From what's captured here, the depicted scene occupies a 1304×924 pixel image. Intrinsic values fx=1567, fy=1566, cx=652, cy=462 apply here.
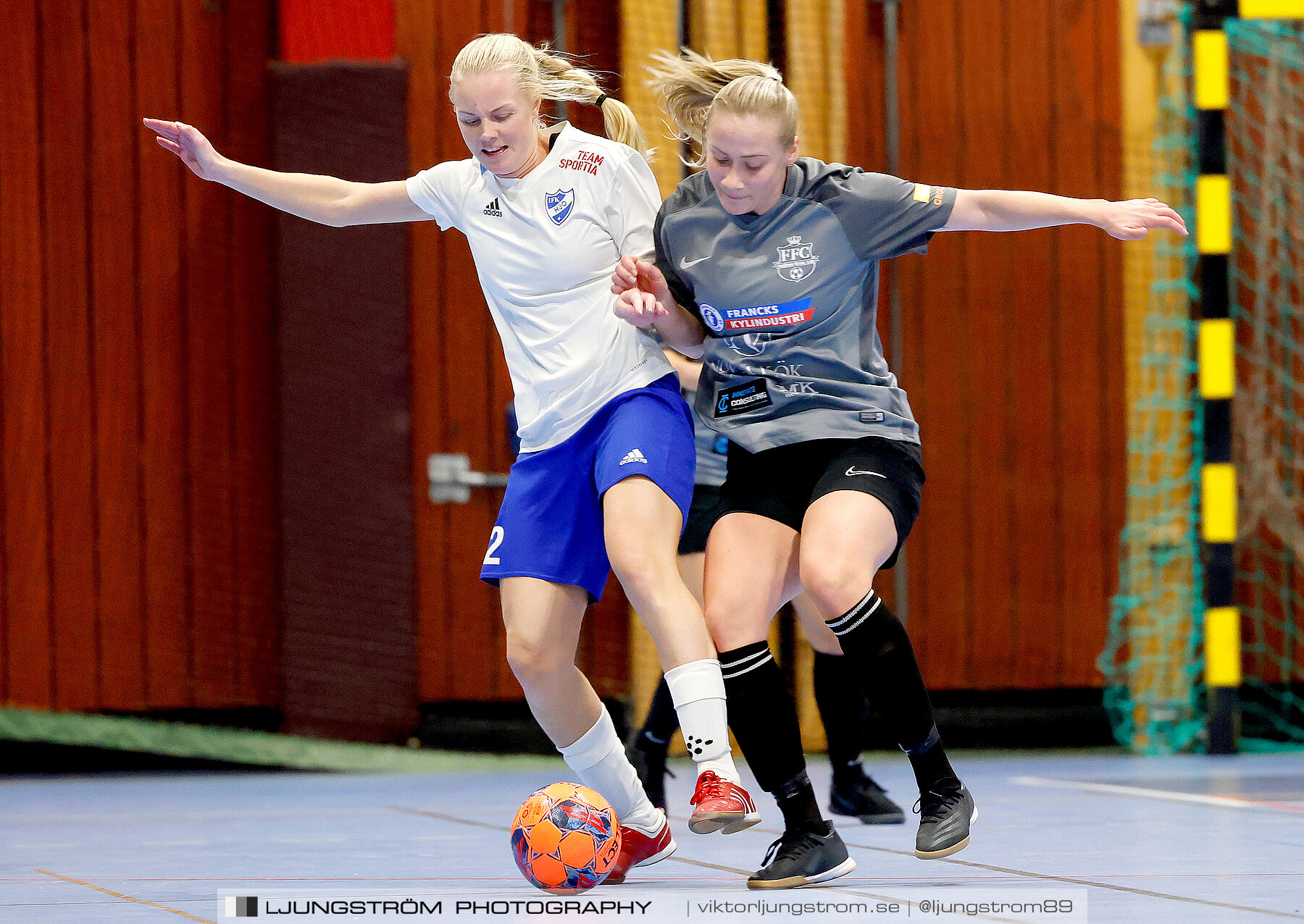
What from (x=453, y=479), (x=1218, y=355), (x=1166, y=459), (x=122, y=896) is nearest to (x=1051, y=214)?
(x=122, y=896)

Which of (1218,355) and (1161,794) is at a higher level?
(1218,355)

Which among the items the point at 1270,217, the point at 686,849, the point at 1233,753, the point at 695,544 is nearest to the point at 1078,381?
the point at 1270,217

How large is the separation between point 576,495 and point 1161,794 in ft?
8.27

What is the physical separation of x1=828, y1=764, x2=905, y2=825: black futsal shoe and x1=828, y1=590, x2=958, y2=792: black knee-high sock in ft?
3.86

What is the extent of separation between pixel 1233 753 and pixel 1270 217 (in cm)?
232

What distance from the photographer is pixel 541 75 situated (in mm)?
3496

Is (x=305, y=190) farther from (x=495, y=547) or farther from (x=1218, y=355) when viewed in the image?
(x=1218, y=355)

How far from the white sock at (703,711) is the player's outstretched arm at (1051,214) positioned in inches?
41.0

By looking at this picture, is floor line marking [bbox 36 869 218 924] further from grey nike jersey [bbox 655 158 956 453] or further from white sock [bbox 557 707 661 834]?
grey nike jersey [bbox 655 158 956 453]

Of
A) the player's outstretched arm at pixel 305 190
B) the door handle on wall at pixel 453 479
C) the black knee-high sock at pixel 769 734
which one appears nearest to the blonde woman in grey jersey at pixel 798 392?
the black knee-high sock at pixel 769 734

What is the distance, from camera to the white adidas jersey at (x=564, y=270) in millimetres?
3336

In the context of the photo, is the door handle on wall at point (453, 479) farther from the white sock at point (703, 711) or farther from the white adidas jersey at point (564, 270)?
the white sock at point (703, 711)

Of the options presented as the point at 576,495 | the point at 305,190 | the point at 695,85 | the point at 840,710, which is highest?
the point at 695,85

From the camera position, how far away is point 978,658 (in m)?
6.72
